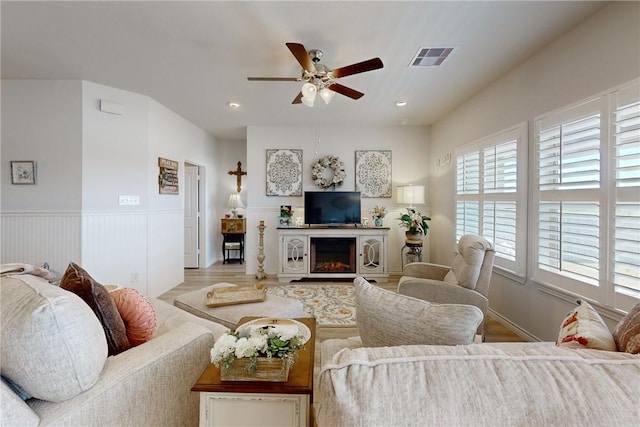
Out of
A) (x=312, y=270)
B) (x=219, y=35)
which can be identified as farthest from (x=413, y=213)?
(x=219, y=35)

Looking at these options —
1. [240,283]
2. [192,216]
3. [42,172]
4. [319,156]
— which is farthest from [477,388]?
[192,216]

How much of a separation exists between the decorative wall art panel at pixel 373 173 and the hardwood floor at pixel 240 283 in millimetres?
1562

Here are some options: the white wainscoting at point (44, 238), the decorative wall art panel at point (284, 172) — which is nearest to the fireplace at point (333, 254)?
the decorative wall art panel at point (284, 172)

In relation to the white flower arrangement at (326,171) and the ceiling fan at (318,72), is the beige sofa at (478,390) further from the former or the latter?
the white flower arrangement at (326,171)

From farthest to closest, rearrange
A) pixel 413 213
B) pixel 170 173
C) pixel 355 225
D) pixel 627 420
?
pixel 355 225 < pixel 413 213 < pixel 170 173 < pixel 627 420

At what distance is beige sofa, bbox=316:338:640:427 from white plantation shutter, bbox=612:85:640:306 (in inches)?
64.0

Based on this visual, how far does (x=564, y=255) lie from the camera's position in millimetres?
2240

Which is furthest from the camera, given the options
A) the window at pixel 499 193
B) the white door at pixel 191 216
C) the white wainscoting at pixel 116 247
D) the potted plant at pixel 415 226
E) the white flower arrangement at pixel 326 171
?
the white door at pixel 191 216

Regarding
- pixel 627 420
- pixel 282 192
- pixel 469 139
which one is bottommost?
pixel 627 420

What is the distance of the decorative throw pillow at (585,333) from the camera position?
0.98m

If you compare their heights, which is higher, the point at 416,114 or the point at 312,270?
the point at 416,114

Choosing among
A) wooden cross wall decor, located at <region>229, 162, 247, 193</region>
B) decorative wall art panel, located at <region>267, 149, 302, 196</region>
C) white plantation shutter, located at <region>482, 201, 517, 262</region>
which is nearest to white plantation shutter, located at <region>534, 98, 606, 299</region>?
white plantation shutter, located at <region>482, 201, 517, 262</region>

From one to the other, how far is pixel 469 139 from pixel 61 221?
5051mm

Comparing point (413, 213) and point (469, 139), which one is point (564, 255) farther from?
point (413, 213)
